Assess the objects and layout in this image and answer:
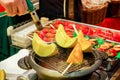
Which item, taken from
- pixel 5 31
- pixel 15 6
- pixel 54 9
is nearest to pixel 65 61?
pixel 15 6

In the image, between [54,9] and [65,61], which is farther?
[54,9]

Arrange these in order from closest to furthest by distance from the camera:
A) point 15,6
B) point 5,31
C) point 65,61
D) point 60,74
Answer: point 60,74 < point 65,61 < point 15,6 < point 5,31

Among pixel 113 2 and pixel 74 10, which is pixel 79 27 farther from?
pixel 113 2

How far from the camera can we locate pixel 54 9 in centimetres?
204

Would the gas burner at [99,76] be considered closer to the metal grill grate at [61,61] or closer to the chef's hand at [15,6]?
the metal grill grate at [61,61]

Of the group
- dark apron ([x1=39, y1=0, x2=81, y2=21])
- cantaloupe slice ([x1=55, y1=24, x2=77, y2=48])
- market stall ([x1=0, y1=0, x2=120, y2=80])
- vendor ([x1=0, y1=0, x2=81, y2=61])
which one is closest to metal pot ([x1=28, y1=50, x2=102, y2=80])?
market stall ([x1=0, y1=0, x2=120, y2=80])

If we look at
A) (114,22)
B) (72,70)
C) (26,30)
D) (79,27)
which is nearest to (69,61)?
(72,70)

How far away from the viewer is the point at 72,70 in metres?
0.90

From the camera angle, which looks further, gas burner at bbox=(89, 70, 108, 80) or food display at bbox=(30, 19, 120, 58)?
food display at bbox=(30, 19, 120, 58)

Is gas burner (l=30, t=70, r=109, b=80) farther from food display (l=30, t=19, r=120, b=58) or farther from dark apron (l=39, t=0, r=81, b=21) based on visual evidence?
dark apron (l=39, t=0, r=81, b=21)

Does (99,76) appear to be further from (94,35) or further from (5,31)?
(5,31)

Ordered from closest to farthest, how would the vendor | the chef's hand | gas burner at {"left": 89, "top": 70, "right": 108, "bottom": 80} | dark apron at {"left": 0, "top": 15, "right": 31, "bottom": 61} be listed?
gas burner at {"left": 89, "top": 70, "right": 108, "bottom": 80}, the chef's hand, the vendor, dark apron at {"left": 0, "top": 15, "right": 31, "bottom": 61}

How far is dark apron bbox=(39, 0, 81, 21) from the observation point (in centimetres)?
193

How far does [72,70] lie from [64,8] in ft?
3.68
